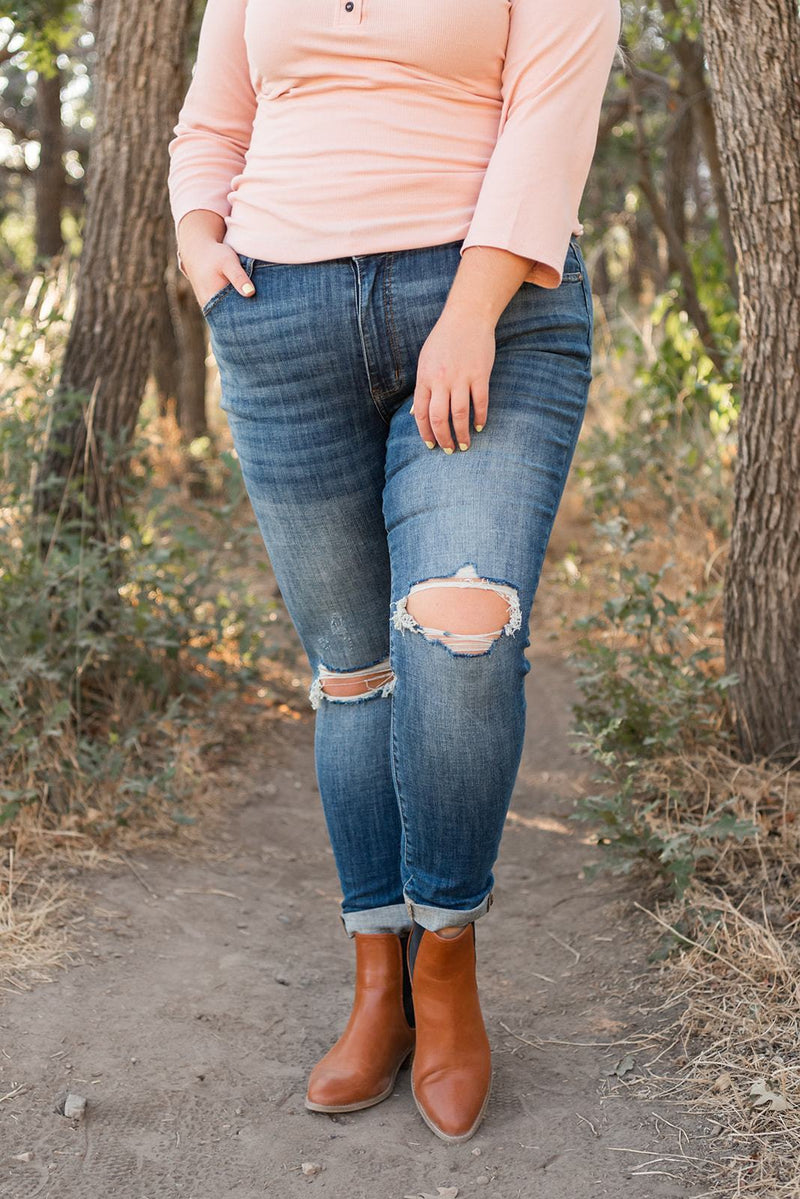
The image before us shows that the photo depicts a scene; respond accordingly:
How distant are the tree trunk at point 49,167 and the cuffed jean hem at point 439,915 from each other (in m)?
6.03

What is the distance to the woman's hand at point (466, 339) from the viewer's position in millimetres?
1424

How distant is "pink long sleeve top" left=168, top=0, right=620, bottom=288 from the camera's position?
4.73 feet

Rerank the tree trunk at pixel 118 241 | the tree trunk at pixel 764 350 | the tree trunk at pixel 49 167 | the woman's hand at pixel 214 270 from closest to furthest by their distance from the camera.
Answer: the woman's hand at pixel 214 270
the tree trunk at pixel 764 350
the tree trunk at pixel 118 241
the tree trunk at pixel 49 167

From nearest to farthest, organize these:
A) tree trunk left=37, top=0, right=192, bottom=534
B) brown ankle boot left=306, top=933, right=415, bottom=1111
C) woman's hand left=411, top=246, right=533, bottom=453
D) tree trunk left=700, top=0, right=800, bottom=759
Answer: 1. woman's hand left=411, top=246, right=533, bottom=453
2. brown ankle boot left=306, top=933, right=415, bottom=1111
3. tree trunk left=700, top=0, right=800, bottom=759
4. tree trunk left=37, top=0, right=192, bottom=534

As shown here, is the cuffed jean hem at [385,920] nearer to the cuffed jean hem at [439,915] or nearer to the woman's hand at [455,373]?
the cuffed jean hem at [439,915]

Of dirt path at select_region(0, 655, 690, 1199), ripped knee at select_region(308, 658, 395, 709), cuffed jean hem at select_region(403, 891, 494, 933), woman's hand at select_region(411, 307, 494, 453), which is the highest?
woman's hand at select_region(411, 307, 494, 453)

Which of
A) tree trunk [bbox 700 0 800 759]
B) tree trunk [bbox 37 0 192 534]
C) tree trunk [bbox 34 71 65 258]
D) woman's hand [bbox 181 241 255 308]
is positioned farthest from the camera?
tree trunk [bbox 34 71 65 258]

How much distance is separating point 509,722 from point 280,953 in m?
1.11

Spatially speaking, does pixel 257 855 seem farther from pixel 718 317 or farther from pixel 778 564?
pixel 718 317

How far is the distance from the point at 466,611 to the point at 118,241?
7.19 ft

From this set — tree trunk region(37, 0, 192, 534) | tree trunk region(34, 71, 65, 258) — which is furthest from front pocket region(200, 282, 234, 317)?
tree trunk region(34, 71, 65, 258)

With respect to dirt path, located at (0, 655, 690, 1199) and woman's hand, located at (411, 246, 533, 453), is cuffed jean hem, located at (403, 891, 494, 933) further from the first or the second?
woman's hand, located at (411, 246, 533, 453)

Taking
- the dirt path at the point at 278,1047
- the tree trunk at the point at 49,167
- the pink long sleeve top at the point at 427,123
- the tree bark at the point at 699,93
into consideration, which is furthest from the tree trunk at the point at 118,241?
the tree trunk at the point at 49,167

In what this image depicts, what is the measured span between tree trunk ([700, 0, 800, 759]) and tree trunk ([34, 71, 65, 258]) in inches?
205
